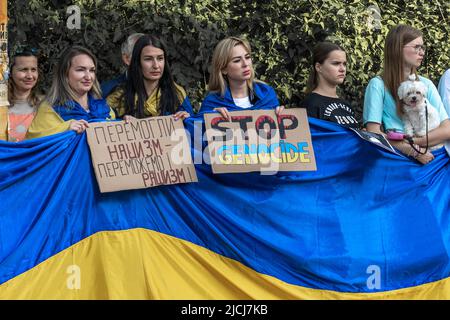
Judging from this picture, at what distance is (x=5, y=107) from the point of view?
548cm

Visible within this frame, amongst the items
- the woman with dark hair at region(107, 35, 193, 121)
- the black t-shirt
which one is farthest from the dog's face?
the woman with dark hair at region(107, 35, 193, 121)

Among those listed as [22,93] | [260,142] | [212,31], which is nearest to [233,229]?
[260,142]

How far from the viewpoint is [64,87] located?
5.64 meters

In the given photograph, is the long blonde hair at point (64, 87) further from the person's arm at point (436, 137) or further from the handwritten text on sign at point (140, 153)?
the person's arm at point (436, 137)

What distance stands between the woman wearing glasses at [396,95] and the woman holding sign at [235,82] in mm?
670

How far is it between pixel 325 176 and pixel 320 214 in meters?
0.25

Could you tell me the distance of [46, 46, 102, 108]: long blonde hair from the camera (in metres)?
5.56

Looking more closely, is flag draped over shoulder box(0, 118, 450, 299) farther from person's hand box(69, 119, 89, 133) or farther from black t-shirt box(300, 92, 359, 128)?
black t-shirt box(300, 92, 359, 128)

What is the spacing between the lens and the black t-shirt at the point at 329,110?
5906 mm

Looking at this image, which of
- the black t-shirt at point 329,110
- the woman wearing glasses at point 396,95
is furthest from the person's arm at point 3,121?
the woman wearing glasses at point 396,95

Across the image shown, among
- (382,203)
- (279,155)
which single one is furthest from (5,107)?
(382,203)
